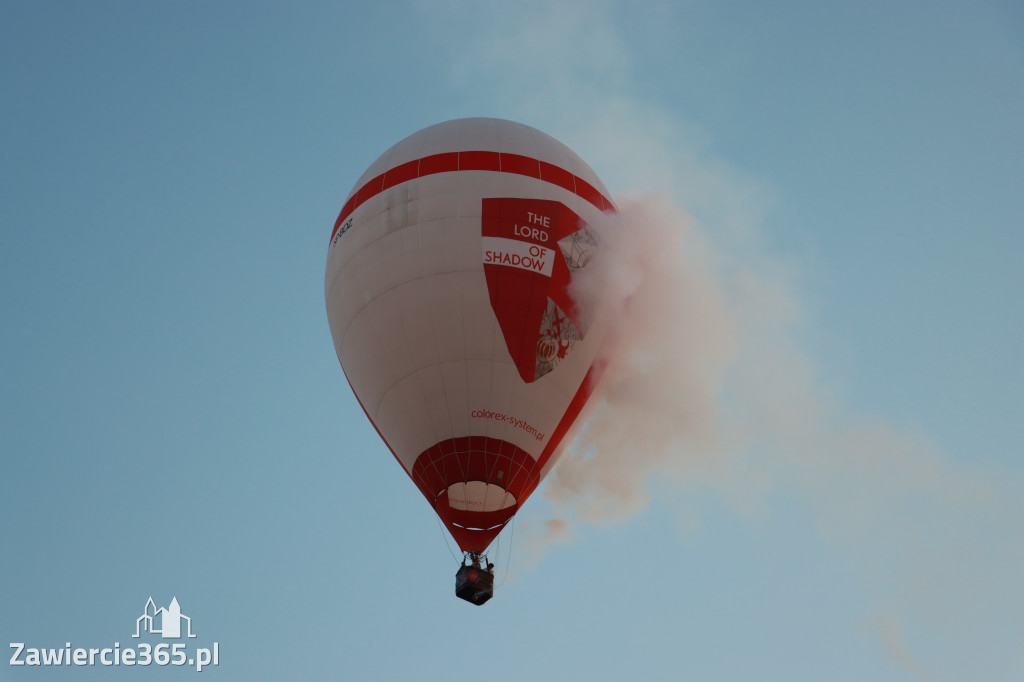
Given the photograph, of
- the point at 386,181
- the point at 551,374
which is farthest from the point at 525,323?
the point at 386,181

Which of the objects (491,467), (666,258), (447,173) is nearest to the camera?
(491,467)

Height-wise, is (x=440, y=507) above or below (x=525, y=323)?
below

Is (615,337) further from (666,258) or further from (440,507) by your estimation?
(440,507)

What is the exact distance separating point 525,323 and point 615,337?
2.52 meters

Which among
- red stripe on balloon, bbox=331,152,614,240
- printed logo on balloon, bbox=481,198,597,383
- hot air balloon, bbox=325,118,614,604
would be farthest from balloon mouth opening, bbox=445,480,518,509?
red stripe on balloon, bbox=331,152,614,240

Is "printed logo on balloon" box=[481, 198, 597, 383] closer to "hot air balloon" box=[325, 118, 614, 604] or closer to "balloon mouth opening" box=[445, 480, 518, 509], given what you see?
"hot air balloon" box=[325, 118, 614, 604]

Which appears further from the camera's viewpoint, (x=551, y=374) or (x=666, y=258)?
(x=666, y=258)

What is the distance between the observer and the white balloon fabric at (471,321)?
61.5 feet

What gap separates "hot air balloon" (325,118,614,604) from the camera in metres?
18.7

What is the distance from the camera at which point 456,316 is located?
18859mm

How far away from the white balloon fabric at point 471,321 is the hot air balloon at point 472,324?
0.08ft

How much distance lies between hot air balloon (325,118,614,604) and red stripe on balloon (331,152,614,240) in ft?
0.10

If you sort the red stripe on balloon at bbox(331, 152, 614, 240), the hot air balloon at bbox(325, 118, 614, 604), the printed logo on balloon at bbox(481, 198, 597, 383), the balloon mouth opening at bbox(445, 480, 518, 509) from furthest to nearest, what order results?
the red stripe on balloon at bbox(331, 152, 614, 240) < the printed logo on balloon at bbox(481, 198, 597, 383) < the hot air balloon at bbox(325, 118, 614, 604) < the balloon mouth opening at bbox(445, 480, 518, 509)

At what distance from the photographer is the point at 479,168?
19984 millimetres
